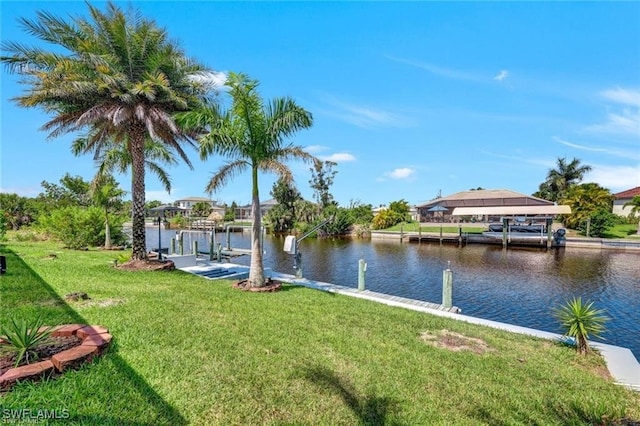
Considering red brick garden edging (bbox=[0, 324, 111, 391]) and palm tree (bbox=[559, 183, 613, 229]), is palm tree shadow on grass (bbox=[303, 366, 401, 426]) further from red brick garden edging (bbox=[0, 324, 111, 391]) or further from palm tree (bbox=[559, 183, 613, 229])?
palm tree (bbox=[559, 183, 613, 229])

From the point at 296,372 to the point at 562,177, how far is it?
184ft

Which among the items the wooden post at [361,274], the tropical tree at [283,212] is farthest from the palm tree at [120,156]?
the tropical tree at [283,212]

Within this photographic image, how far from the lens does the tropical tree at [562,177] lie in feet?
153

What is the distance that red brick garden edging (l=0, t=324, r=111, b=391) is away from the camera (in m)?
3.35

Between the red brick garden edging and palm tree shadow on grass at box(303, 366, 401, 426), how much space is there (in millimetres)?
2548

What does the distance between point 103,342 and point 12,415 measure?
52.3 inches

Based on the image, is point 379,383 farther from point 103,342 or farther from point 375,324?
point 103,342

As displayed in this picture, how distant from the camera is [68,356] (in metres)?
3.77

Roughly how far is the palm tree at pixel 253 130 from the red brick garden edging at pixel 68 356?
15.5 feet

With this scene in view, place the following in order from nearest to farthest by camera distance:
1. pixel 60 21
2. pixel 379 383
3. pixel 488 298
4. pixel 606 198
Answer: pixel 379 383 → pixel 60 21 → pixel 488 298 → pixel 606 198

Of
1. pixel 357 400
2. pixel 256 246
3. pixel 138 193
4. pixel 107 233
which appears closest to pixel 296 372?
pixel 357 400

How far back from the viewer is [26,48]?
31.7 ft

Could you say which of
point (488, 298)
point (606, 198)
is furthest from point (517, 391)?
point (606, 198)

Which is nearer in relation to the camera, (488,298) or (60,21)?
(60,21)
